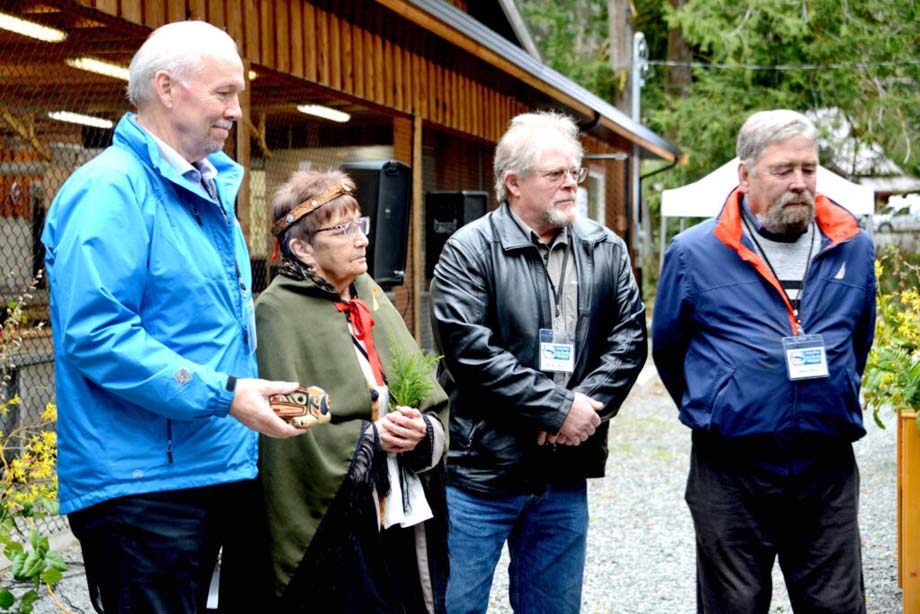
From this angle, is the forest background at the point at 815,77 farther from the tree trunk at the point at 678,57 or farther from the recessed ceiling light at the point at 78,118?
the recessed ceiling light at the point at 78,118

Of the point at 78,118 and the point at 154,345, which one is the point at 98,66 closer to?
the point at 78,118

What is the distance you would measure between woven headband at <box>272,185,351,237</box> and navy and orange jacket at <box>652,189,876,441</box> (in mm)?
1013

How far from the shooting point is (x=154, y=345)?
2084 mm

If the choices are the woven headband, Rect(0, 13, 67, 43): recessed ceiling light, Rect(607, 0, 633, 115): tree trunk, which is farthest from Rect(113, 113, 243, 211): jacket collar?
Rect(607, 0, 633, 115): tree trunk

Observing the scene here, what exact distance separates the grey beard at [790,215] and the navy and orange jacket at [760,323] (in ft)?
0.28

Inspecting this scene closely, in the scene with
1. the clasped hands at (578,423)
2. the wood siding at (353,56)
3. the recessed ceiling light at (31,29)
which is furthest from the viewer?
the wood siding at (353,56)

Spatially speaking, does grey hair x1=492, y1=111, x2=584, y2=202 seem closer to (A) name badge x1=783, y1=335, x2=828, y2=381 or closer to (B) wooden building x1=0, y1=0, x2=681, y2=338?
(A) name badge x1=783, y1=335, x2=828, y2=381

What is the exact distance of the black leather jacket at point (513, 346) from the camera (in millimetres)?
3062

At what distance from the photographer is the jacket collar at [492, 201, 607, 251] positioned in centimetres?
314

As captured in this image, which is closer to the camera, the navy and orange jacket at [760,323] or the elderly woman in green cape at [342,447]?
the elderly woman in green cape at [342,447]

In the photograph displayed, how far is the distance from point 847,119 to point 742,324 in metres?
19.9

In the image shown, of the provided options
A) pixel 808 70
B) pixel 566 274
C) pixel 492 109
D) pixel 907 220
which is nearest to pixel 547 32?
pixel 808 70

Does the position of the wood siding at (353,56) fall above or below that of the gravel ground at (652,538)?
above

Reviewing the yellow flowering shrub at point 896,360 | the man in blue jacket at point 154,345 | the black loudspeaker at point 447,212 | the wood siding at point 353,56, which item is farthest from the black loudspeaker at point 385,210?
the man in blue jacket at point 154,345
